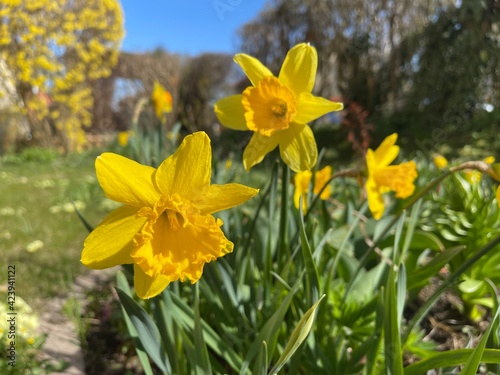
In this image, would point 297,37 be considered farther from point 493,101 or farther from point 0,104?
point 0,104

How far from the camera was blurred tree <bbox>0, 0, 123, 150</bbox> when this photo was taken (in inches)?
285

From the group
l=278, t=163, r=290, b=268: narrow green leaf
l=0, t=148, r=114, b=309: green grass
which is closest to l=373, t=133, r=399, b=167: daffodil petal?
l=278, t=163, r=290, b=268: narrow green leaf

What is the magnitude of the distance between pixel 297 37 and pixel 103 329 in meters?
6.16

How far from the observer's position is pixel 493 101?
445cm

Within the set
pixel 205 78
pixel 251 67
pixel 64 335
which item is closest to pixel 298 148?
pixel 251 67

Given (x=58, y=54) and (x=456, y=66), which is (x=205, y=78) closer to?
(x=58, y=54)

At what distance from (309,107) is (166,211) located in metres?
0.37

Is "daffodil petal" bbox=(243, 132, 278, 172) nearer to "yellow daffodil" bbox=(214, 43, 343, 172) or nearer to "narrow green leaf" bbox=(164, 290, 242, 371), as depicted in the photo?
"yellow daffodil" bbox=(214, 43, 343, 172)

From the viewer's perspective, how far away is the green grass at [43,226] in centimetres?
204

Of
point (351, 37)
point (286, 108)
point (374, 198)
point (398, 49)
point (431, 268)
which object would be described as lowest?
point (431, 268)

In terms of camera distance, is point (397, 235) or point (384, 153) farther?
point (384, 153)

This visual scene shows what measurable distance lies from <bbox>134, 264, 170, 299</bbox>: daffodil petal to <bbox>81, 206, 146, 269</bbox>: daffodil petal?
0.04 metres

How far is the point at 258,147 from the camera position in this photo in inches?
32.3

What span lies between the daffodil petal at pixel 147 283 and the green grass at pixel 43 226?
0.43 m
